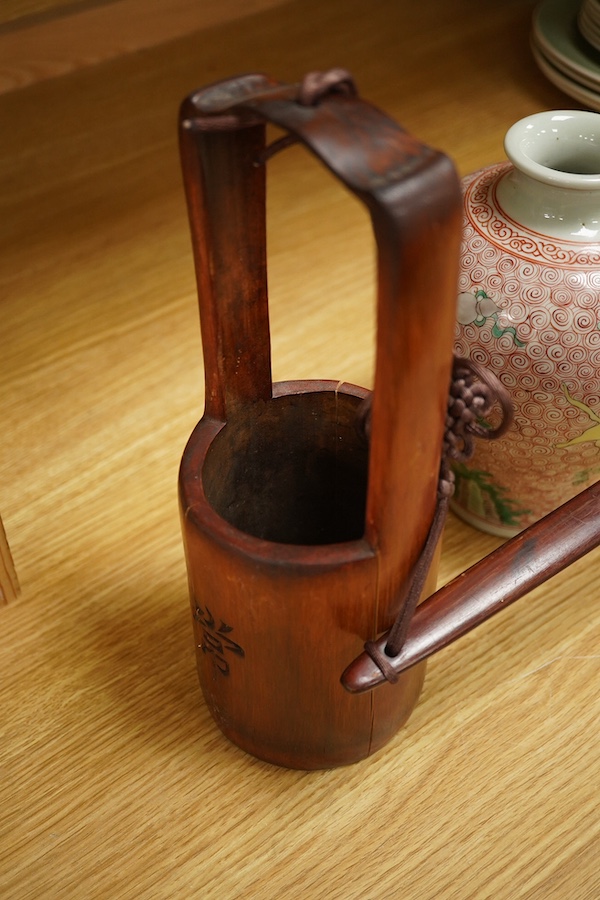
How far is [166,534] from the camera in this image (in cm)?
77

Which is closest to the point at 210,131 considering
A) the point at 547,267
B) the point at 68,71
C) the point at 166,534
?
the point at 547,267

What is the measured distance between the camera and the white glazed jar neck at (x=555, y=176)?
2.04 feet

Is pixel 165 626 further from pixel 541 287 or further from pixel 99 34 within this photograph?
pixel 99 34

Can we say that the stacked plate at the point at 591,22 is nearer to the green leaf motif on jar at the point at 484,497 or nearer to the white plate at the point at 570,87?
the white plate at the point at 570,87

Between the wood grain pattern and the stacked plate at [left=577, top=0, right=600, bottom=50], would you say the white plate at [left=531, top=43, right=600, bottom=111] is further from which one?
the wood grain pattern

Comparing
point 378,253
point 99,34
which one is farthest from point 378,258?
point 99,34

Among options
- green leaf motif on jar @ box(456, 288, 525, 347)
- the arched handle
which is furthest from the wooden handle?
green leaf motif on jar @ box(456, 288, 525, 347)

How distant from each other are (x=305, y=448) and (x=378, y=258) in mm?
239

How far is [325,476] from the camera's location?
66 centimetres

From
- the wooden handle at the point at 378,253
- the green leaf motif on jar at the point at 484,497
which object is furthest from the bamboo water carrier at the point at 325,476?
the green leaf motif on jar at the point at 484,497

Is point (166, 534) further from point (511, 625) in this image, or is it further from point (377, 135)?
point (377, 135)

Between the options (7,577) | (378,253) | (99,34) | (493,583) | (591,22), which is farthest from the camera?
(99,34)

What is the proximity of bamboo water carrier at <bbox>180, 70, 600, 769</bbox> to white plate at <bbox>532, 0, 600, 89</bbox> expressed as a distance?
0.63 meters

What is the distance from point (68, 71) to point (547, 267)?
30.4 inches
